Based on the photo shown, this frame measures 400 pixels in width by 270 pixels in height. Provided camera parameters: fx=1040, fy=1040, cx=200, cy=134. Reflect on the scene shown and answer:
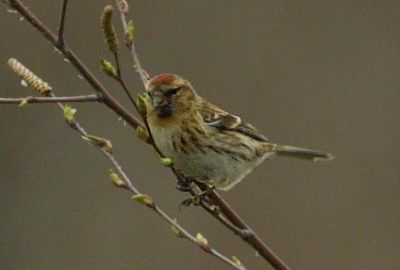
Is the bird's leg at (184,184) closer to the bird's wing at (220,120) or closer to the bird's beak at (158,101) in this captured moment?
the bird's beak at (158,101)

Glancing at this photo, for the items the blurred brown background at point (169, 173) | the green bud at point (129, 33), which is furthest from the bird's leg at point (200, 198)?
the blurred brown background at point (169, 173)

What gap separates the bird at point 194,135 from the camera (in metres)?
3.63

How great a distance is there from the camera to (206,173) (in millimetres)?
3725

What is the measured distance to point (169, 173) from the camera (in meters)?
8.30

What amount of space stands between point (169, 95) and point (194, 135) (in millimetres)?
206

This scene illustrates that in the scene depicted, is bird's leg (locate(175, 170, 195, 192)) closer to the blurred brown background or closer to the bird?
the bird

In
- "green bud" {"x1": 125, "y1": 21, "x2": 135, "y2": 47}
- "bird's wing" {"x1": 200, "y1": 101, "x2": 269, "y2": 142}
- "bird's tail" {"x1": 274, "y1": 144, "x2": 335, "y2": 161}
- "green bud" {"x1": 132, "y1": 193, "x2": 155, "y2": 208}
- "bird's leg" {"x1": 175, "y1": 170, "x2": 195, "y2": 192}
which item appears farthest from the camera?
"bird's tail" {"x1": 274, "y1": 144, "x2": 335, "y2": 161}

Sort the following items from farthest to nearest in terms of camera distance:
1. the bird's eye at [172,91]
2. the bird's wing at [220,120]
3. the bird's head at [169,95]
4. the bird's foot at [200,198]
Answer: the bird's wing at [220,120], the bird's eye at [172,91], the bird's head at [169,95], the bird's foot at [200,198]

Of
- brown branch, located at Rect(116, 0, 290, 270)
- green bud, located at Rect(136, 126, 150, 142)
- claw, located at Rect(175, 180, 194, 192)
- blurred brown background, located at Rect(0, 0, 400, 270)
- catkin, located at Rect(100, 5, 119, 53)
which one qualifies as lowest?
brown branch, located at Rect(116, 0, 290, 270)

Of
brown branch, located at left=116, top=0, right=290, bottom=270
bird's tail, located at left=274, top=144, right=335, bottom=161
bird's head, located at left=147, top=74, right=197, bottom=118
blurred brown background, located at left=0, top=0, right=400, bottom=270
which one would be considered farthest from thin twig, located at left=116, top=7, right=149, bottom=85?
blurred brown background, located at left=0, top=0, right=400, bottom=270

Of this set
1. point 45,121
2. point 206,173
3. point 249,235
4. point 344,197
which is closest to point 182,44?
point 45,121

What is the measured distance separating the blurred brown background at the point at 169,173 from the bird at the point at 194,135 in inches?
156

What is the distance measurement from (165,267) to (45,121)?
1538 millimetres

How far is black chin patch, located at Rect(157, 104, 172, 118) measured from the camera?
369cm
